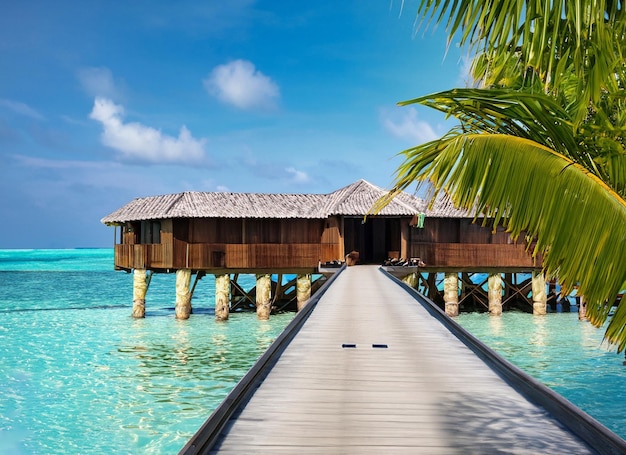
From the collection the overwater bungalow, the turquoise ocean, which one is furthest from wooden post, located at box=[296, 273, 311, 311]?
the turquoise ocean

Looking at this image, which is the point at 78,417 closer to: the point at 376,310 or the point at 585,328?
the point at 376,310

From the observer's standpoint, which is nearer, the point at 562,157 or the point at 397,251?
the point at 562,157

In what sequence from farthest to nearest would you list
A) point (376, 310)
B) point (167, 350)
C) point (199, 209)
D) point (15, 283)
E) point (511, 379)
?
1. point (15, 283)
2. point (199, 209)
3. point (167, 350)
4. point (376, 310)
5. point (511, 379)

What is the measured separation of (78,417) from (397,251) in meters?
17.2

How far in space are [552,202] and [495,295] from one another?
2485 centimetres

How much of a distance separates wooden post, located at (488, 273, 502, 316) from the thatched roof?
13.2 ft

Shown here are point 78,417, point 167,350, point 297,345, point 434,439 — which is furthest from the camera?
point 167,350

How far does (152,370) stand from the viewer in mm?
18438

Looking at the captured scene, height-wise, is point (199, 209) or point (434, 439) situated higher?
point (199, 209)

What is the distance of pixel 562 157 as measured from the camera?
4.89 meters

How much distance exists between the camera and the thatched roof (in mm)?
24984

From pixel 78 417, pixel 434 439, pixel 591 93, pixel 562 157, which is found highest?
pixel 591 93

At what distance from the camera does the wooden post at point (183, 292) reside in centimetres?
2594

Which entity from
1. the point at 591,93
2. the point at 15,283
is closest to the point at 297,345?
the point at 591,93
